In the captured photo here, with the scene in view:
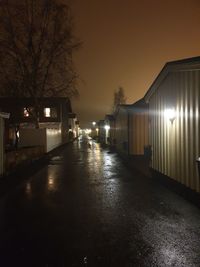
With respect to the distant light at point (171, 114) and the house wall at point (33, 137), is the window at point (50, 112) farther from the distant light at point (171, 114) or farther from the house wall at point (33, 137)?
the distant light at point (171, 114)

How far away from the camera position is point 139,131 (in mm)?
22328

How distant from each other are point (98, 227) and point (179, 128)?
4909 mm

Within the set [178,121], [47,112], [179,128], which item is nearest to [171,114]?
[178,121]

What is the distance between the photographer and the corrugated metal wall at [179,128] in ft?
27.9

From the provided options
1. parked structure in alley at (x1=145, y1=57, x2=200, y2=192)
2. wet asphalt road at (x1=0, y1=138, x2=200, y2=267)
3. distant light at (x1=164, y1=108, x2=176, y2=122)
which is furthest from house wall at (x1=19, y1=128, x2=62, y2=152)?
distant light at (x1=164, y1=108, x2=176, y2=122)

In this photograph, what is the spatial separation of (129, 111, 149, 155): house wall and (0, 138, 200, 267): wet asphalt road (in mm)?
11726

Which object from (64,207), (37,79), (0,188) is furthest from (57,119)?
(64,207)

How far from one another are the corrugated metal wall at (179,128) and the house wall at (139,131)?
9579mm

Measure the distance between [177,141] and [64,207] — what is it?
4475 mm

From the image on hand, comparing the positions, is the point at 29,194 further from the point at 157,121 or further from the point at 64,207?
the point at 157,121

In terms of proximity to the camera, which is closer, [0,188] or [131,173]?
[0,188]

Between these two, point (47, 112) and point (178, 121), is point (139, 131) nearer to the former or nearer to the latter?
point (178, 121)

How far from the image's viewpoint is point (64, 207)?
7.96m

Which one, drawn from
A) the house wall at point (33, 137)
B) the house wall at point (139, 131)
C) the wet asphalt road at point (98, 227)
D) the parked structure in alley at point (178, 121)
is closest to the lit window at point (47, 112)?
the house wall at point (33, 137)
